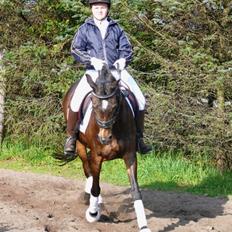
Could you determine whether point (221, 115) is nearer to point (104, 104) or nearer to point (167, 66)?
point (167, 66)

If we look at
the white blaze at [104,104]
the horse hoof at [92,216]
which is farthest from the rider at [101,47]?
the horse hoof at [92,216]

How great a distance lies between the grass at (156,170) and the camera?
377 inches

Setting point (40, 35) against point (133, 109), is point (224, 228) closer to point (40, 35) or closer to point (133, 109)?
point (133, 109)

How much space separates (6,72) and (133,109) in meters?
6.15

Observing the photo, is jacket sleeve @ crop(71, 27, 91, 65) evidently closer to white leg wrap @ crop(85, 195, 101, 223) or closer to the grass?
white leg wrap @ crop(85, 195, 101, 223)

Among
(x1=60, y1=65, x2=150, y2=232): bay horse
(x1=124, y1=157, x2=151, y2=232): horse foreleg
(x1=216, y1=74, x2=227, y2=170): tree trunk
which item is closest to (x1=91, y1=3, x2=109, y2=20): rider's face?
(x1=60, y1=65, x2=150, y2=232): bay horse

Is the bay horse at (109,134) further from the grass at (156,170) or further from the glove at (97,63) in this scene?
the grass at (156,170)

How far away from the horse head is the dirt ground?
1307 mm

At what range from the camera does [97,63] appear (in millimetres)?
5883

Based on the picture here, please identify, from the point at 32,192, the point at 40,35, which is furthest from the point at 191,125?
the point at 40,35

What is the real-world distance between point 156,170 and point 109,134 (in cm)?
495

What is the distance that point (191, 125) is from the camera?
10.2 metres

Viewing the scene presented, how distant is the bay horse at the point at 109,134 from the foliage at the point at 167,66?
10.7ft

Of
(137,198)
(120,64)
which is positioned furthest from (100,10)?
(137,198)
